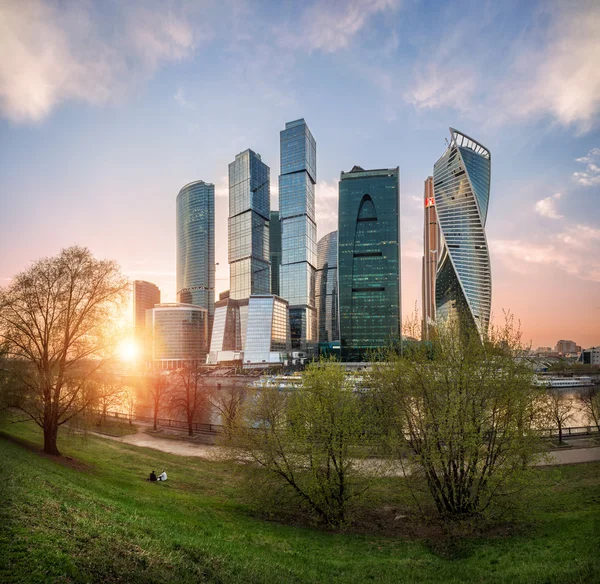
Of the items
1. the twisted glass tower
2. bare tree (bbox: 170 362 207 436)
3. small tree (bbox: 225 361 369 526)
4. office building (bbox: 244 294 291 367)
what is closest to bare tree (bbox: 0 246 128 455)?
small tree (bbox: 225 361 369 526)

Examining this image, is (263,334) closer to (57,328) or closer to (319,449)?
(57,328)

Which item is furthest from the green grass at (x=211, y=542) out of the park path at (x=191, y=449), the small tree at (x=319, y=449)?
the park path at (x=191, y=449)

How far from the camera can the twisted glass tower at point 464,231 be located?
147m

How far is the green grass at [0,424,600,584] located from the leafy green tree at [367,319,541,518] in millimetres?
2506

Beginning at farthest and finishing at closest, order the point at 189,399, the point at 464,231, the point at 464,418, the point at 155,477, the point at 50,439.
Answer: the point at 464,231, the point at 189,399, the point at 155,477, the point at 50,439, the point at 464,418

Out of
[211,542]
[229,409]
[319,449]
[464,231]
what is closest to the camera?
[211,542]

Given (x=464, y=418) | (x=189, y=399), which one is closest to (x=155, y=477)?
(x=464, y=418)

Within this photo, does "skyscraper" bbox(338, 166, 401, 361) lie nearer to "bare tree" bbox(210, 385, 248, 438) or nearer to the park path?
"bare tree" bbox(210, 385, 248, 438)

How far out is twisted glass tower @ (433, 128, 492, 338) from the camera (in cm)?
14712

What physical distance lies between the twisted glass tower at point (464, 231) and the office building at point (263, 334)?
79352 mm

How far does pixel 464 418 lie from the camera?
17.5 meters

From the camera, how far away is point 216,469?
29578 mm

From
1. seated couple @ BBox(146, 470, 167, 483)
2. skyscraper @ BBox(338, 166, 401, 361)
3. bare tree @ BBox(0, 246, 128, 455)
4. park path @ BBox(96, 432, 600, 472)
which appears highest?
skyscraper @ BBox(338, 166, 401, 361)

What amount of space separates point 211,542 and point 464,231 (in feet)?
522
